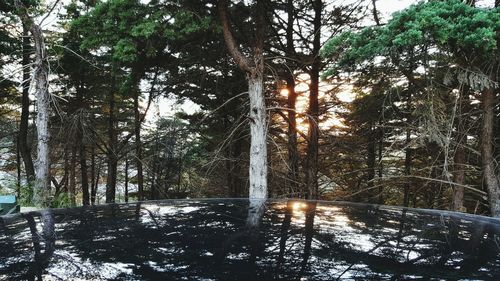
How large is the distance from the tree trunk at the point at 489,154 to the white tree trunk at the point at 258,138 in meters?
4.43

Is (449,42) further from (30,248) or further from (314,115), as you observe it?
(30,248)

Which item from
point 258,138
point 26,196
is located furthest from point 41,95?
point 258,138

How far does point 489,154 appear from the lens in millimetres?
6578

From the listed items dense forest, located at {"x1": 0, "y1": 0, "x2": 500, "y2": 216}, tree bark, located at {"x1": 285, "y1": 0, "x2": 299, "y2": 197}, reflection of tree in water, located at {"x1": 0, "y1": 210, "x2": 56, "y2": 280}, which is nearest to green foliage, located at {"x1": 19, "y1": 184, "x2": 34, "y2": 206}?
dense forest, located at {"x1": 0, "y1": 0, "x2": 500, "y2": 216}

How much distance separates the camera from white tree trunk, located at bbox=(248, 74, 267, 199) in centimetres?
786

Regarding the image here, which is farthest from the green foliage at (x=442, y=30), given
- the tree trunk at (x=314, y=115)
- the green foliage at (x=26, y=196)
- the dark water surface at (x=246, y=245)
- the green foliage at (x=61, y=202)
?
the green foliage at (x=26, y=196)

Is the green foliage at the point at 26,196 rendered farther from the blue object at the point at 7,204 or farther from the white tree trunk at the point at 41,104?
the blue object at the point at 7,204

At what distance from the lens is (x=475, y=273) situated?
4.00 ft

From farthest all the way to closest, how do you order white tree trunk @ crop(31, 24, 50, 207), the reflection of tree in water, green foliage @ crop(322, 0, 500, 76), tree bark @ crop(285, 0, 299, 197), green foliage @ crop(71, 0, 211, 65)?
tree bark @ crop(285, 0, 299, 197), white tree trunk @ crop(31, 24, 50, 207), green foliage @ crop(71, 0, 211, 65), green foliage @ crop(322, 0, 500, 76), the reflection of tree in water

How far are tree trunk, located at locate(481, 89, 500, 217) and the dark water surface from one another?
5268 mm

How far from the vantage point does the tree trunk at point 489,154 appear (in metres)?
6.50

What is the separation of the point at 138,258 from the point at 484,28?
5.00 meters

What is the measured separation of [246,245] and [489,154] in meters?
6.87

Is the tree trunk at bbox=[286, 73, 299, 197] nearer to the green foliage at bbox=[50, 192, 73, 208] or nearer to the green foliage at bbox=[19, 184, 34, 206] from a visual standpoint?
the green foliage at bbox=[50, 192, 73, 208]
